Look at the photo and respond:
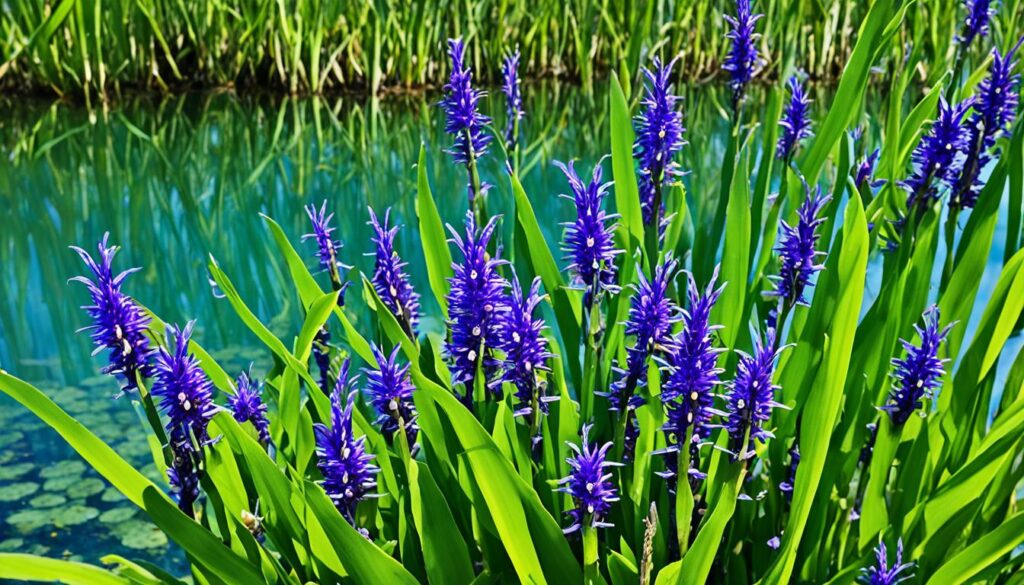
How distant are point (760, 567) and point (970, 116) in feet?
2.17

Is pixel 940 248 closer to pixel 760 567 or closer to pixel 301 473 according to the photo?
pixel 760 567

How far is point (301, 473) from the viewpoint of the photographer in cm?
104

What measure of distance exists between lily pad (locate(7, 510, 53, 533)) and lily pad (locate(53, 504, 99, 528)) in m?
0.01

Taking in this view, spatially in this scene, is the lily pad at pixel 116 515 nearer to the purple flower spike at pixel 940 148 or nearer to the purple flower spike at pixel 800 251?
the purple flower spike at pixel 800 251

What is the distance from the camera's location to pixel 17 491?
74.8 inches

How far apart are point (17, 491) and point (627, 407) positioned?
1.50 m

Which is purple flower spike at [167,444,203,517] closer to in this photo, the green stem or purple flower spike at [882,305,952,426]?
the green stem

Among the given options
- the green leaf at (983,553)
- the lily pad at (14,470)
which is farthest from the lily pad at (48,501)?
the green leaf at (983,553)

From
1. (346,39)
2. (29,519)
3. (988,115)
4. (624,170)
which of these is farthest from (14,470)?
(346,39)

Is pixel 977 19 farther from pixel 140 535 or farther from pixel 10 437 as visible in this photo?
pixel 10 437

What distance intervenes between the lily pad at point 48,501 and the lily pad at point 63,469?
7 centimetres

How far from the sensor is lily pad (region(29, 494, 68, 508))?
186cm

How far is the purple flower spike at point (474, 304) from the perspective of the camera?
0.85 metres

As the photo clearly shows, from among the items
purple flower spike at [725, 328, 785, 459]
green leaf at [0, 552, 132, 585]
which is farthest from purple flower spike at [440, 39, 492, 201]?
green leaf at [0, 552, 132, 585]
